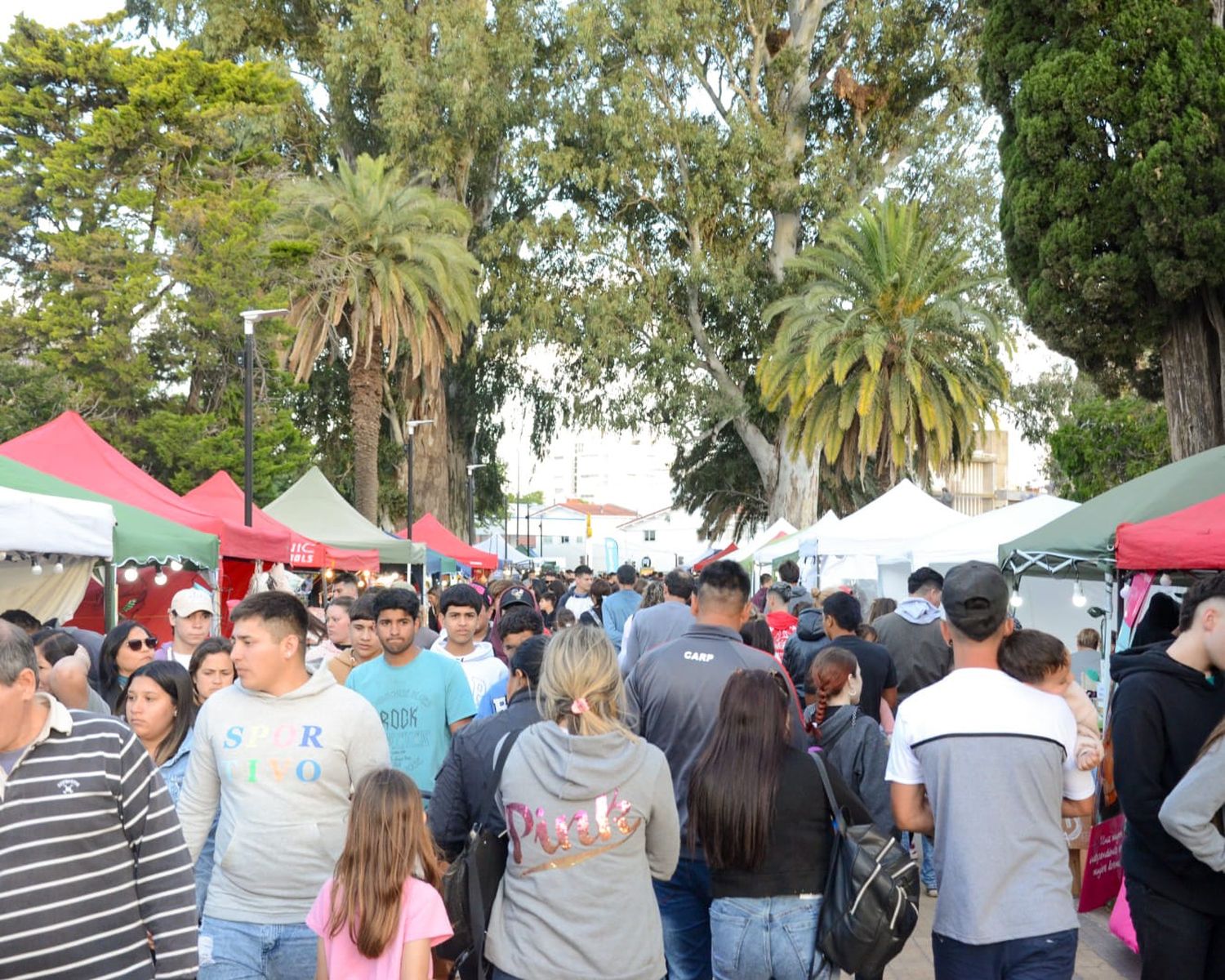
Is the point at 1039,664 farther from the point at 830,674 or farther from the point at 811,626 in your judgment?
the point at 811,626

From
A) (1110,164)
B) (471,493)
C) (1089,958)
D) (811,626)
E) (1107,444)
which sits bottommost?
(1089,958)

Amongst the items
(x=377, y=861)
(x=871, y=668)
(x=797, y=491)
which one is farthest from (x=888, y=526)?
(x=797, y=491)

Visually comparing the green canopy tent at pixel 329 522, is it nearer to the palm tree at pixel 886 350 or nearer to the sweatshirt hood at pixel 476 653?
the palm tree at pixel 886 350

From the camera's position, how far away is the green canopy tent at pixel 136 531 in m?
11.2

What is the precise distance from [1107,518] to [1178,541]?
1.58 m

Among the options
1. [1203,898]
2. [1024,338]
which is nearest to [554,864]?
[1203,898]

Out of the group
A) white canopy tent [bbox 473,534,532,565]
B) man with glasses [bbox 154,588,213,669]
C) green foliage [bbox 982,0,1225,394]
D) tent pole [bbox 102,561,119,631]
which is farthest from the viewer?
white canopy tent [bbox 473,534,532,565]

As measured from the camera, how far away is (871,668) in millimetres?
7820

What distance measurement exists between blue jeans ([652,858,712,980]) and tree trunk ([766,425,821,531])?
115 ft

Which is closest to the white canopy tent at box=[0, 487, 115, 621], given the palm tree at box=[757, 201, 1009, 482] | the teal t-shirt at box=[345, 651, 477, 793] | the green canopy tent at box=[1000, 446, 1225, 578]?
the teal t-shirt at box=[345, 651, 477, 793]

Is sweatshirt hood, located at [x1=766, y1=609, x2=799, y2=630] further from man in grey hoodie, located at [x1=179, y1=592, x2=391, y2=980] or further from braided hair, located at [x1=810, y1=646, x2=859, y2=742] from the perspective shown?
man in grey hoodie, located at [x1=179, y1=592, x2=391, y2=980]

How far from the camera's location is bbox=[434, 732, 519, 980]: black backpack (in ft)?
12.9

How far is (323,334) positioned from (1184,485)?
2691cm

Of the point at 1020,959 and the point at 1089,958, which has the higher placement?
the point at 1020,959
